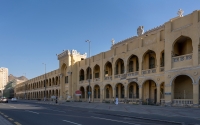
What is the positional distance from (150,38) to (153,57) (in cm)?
344

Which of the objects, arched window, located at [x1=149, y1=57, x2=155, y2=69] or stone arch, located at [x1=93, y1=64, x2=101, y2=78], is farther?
stone arch, located at [x1=93, y1=64, x2=101, y2=78]

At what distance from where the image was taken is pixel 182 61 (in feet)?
81.7

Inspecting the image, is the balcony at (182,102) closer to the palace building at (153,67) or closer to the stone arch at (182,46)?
the palace building at (153,67)

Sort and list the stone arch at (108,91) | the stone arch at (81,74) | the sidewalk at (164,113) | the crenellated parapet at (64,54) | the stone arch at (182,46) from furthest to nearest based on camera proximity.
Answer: the crenellated parapet at (64,54) → the stone arch at (81,74) → the stone arch at (108,91) → the stone arch at (182,46) → the sidewalk at (164,113)

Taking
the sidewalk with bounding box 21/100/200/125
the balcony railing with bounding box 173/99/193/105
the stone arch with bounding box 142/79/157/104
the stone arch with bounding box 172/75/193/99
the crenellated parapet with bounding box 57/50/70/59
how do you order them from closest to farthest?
the sidewalk with bounding box 21/100/200/125
the balcony railing with bounding box 173/99/193/105
the stone arch with bounding box 172/75/193/99
the stone arch with bounding box 142/79/157/104
the crenellated parapet with bounding box 57/50/70/59

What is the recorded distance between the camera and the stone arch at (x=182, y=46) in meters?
26.0

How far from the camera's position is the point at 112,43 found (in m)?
48.1

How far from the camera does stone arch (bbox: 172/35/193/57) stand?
1025 inches

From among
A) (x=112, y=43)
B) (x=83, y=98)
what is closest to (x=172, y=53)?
(x=112, y=43)

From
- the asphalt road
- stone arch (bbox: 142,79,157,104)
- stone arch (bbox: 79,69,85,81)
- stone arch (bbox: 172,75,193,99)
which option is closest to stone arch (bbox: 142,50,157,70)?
stone arch (bbox: 142,79,157,104)

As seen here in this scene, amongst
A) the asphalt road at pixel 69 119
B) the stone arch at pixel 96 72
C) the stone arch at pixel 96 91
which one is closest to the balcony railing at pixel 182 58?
the asphalt road at pixel 69 119

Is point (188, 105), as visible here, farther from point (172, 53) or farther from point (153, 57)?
point (153, 57)

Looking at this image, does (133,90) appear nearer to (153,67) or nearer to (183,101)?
(153,67)

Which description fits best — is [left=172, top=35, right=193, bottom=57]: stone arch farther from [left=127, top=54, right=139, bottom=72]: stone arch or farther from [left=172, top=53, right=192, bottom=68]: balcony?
[left=127, top=54, right=139, bottom=72]: stone arch
